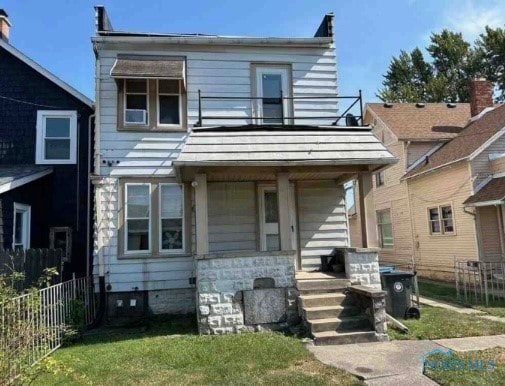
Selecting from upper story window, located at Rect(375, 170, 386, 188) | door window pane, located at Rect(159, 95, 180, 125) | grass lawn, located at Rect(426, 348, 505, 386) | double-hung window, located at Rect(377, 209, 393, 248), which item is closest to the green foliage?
upper story window, located at Rect(375, 170, 386, 188)

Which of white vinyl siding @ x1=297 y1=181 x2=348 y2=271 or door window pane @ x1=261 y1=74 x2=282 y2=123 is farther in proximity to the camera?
door window pane @ x1=261 y1=74 x2=282 y2=123

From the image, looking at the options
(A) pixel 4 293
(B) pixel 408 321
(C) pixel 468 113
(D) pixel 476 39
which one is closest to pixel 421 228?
(C) pixel 468 113

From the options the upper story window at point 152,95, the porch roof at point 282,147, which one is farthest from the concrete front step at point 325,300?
the upper story window at point 152,95

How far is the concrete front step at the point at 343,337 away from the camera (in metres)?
6.74

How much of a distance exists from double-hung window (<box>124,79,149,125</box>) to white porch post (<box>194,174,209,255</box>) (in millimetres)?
2994

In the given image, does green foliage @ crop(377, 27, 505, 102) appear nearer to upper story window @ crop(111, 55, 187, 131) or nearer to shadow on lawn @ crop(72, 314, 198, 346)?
upper story window @ crop(111, 55, 187, 131)

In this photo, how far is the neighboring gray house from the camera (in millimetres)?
8789

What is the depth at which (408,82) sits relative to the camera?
1492 inches

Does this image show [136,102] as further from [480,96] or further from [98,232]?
[480,96]

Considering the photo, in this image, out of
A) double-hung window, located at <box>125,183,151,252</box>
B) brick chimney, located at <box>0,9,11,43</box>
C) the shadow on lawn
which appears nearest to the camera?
the shadow on lawn

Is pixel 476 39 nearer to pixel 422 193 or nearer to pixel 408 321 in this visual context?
pixel 422 193

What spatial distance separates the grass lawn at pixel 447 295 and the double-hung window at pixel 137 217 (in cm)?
785

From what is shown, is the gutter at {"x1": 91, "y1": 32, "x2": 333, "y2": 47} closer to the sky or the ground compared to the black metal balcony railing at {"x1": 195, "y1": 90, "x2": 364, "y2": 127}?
closer to the sky

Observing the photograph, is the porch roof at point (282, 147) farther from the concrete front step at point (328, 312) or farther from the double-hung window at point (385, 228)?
the double-hung window at point (385, 228)
